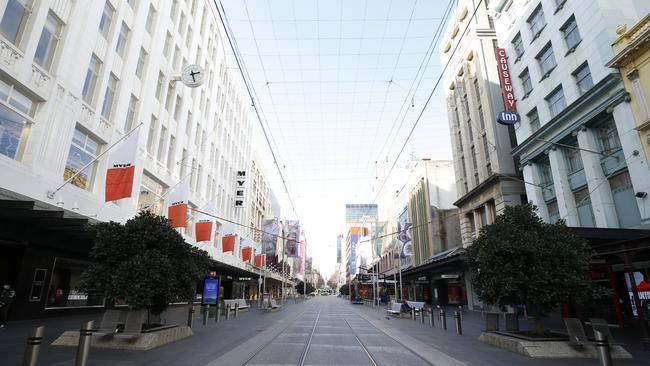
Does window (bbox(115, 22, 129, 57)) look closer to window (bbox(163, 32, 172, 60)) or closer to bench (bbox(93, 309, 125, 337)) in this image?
window (bbox(163, 32, 172, 60))

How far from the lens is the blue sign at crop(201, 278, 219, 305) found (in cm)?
2972

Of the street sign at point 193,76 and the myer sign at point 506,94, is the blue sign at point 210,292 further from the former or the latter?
the myer sign at point 506,94

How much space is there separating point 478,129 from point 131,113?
103ft

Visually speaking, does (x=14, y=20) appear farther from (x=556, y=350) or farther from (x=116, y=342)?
(x=556, y=350)

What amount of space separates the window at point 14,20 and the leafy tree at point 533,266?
20043 millimetres

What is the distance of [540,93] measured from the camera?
88.8ft

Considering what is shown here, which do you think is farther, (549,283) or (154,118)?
(154,118)

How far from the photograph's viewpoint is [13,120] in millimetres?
14195

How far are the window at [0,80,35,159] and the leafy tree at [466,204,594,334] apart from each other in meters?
18.4

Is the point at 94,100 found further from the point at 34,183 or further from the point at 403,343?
the point at 403,343

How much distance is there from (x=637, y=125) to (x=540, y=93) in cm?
963

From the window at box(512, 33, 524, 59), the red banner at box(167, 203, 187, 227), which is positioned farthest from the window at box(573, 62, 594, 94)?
the red banner at box(167, 203, 187, 227)

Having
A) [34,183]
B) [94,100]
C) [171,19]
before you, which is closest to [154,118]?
[94,100]

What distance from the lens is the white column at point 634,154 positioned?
17.8 m
